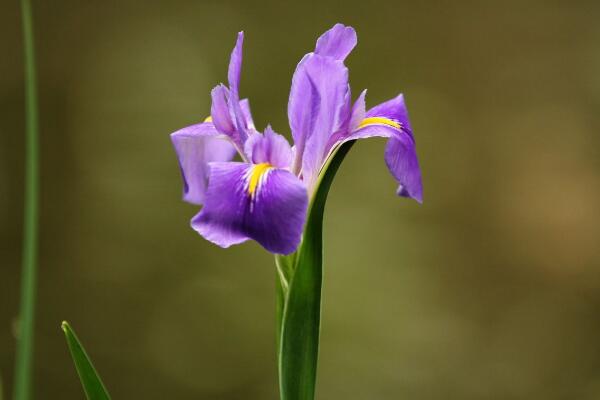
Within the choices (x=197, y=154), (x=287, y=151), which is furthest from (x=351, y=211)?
(x=287, y=151)

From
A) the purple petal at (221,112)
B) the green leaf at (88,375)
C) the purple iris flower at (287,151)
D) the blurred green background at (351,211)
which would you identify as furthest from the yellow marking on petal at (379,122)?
the blurred green background at (351,211)

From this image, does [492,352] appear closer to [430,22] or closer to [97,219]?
[430,22]

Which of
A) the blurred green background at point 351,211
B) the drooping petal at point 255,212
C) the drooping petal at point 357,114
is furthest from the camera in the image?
the blurred green background at point 351,211

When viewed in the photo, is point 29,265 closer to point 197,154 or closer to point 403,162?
point 197,154

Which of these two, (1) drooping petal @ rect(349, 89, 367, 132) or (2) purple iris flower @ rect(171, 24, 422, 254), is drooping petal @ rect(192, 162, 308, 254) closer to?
(2) purple iris flower @ rect(171, 24, 422, 254)

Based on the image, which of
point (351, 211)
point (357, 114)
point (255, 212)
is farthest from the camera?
point (351, 211)

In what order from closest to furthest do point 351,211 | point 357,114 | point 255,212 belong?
point 255,212, point 357,114, point 351,211

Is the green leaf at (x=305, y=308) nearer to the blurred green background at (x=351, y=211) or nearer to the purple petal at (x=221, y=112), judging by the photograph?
the purple petal at (x=221, y=112)
